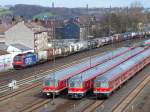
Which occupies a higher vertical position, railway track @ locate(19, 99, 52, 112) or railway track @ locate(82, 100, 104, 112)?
railway track @ locate(82, 100, 104, 112)

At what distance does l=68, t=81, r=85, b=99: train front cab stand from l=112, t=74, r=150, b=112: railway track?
4142 mm

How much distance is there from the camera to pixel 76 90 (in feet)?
140

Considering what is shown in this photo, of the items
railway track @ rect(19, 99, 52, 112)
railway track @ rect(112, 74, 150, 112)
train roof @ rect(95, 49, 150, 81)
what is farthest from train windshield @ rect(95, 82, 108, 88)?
railway track @ rect(19, 99, 52, 112)

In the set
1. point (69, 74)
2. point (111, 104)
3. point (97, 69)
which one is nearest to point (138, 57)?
point (97, 69)

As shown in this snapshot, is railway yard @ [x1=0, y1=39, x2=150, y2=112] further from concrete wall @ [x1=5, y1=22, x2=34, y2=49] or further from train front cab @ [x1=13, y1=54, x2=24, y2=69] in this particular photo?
concrete wall @ [x1=5, y1=22, x2=34, y2=49]

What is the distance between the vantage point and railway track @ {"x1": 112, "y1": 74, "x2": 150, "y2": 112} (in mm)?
39463

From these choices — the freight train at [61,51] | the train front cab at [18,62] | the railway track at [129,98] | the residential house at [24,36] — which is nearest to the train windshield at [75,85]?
the railway track at [129,98]

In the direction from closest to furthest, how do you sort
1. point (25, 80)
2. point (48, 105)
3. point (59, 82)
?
1. point (48, 105)
2. point (59, 82)
3. point (25, 80)

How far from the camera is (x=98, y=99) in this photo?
43.6m

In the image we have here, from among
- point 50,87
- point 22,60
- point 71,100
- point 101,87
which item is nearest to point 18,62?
point 22,60

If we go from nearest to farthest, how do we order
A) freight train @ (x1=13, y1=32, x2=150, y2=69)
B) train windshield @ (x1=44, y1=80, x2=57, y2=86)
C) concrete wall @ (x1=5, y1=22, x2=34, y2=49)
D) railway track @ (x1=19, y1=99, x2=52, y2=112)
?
railway track @ (x1=19, y1=99, x2=52, y2=112)
train windshield @ (x1=44, y1=80, x2=57, y2=86)
freight train @ (x1=13, y1=32, x2=150, y2=69)
concrete wall @ (x1=5, y1=22, x2=34, y2=49)

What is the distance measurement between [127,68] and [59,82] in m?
14.2

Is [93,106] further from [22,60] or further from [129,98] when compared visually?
[22,60]

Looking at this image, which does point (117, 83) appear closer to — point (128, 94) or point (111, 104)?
point (128, 94)
